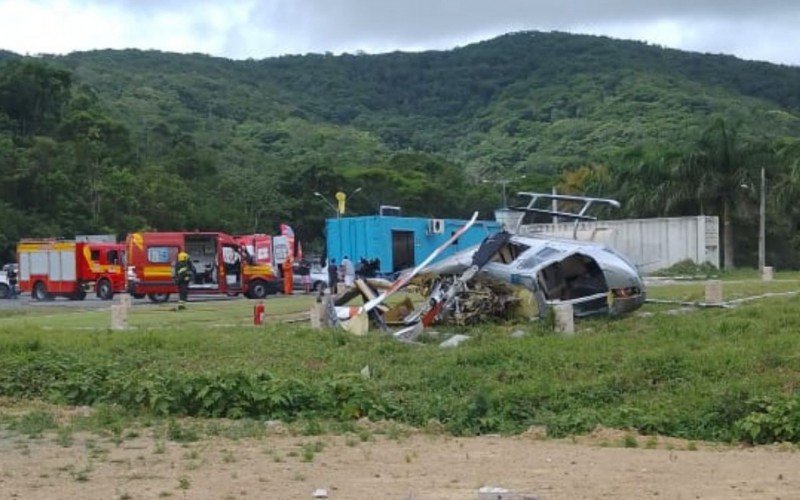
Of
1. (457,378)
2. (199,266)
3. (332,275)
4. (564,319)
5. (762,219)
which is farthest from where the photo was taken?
(762,219)

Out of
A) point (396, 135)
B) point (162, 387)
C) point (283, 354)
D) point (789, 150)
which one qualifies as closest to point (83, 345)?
point (283, 354)

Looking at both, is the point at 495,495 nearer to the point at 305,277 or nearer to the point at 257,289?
the point at 257,289

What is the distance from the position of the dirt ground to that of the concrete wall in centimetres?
3526

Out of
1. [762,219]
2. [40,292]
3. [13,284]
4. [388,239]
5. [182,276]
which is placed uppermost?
[762,219]

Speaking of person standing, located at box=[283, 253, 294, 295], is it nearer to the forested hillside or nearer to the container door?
the container door

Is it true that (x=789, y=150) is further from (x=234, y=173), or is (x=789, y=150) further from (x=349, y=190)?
(x=234, y=173)

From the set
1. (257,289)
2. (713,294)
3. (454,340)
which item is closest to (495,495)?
(454,340)

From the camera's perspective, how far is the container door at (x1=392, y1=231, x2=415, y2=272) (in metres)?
41.8

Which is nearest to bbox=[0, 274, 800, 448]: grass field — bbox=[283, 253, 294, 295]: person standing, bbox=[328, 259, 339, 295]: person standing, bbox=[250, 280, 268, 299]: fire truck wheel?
bbox=[328, 259, 339, 295]: person standing

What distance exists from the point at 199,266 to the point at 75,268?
16.9 feet

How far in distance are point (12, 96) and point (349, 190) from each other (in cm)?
2431

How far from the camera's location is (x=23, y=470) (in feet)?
31.3

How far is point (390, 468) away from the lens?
382 inches

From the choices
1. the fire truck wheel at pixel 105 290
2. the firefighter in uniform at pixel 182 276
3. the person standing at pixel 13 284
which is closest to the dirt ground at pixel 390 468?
the firefighter in uniform at pixel 182 276
